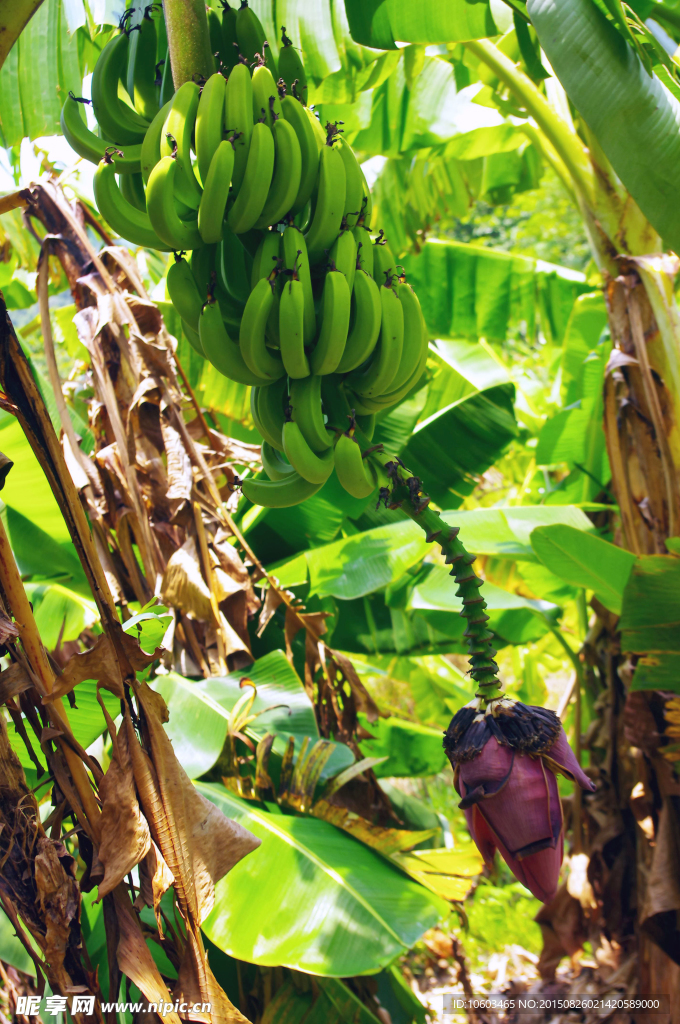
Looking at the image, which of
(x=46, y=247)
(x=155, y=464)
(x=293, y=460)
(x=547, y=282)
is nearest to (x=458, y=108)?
(x=547, y=282)

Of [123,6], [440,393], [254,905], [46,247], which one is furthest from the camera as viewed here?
[440,393]

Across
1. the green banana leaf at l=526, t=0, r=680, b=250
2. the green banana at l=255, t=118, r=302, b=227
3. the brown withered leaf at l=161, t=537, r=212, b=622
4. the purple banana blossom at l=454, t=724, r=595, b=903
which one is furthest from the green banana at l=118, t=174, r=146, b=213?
the purple banana blossom at l=454, t=724, r=595, b=903

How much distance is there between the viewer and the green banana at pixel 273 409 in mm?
783

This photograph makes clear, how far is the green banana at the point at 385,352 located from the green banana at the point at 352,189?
0.09m

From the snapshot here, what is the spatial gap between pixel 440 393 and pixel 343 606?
30.6 inches

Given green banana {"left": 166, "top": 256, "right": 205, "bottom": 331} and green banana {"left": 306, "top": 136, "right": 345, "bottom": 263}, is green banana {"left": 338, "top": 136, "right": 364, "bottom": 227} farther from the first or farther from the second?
green banana {"left": 166, "top": 256, "right": 205, "bottom": 331}

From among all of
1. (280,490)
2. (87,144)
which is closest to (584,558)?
(280,490)

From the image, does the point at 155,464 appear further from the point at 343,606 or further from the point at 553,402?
the point at 553,402

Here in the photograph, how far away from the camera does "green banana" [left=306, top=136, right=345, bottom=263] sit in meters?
0.75

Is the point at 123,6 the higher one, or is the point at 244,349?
the point at 123,6

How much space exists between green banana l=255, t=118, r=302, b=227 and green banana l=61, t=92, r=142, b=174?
0.20 m

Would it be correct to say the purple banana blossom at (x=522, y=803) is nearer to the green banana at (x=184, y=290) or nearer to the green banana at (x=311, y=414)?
the green banana at (x=311, y=414)

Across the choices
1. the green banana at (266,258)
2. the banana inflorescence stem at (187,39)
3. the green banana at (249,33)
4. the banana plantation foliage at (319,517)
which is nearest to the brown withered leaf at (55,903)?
the banana plantation foliage at (319,517)

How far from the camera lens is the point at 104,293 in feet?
4.87
